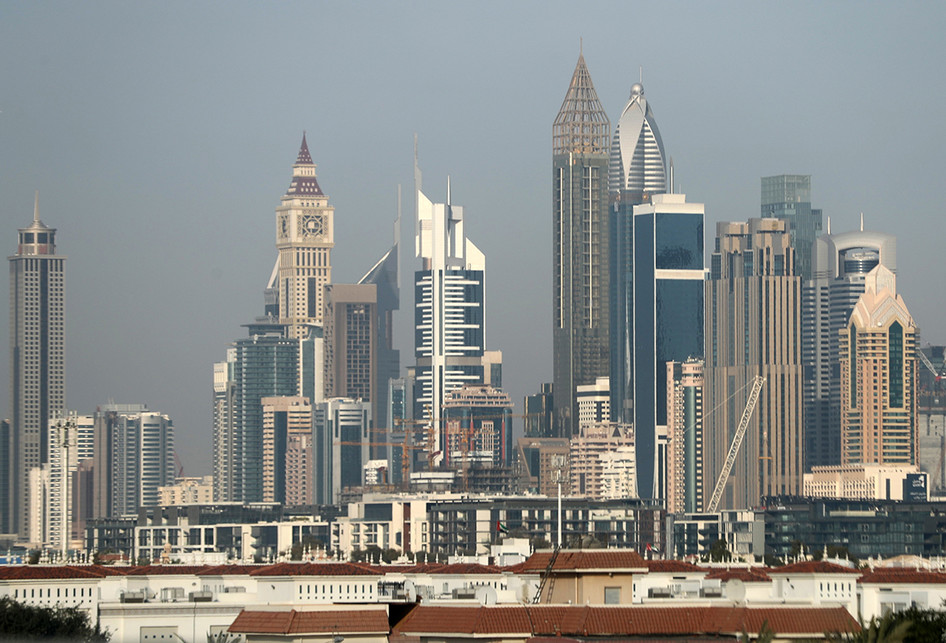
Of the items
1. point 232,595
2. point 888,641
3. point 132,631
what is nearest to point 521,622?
point 888,641

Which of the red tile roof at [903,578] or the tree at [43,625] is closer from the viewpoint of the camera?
the tree at [43,625]

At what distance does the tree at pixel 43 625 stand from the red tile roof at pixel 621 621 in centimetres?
1386

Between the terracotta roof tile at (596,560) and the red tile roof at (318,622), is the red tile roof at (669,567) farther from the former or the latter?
the red tile roof at (318,622)

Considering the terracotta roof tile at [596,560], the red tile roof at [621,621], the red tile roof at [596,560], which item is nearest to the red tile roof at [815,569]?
the red tile roof at [596,560]

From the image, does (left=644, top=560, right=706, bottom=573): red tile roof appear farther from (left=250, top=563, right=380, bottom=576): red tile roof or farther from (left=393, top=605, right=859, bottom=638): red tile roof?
(left=393, top=605, right=859, bottom=638): red tile roof

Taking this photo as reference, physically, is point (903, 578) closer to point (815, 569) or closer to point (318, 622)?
point (815, 569)

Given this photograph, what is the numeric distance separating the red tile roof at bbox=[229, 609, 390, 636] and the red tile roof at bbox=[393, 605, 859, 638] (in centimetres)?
101

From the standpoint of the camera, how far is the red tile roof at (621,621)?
170 ft

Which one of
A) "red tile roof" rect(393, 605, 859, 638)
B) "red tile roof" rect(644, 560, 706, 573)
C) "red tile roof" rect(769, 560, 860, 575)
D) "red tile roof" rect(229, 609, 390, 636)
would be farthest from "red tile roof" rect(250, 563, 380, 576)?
"red tile roof" rect(393, 605, 859, 638)

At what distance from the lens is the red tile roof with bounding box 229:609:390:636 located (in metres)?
53.6

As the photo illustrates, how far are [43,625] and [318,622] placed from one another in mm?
17681

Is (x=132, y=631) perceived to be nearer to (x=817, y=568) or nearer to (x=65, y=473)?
(x=817, y=568)

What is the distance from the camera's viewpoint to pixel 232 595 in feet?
282

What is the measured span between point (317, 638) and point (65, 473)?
123m
